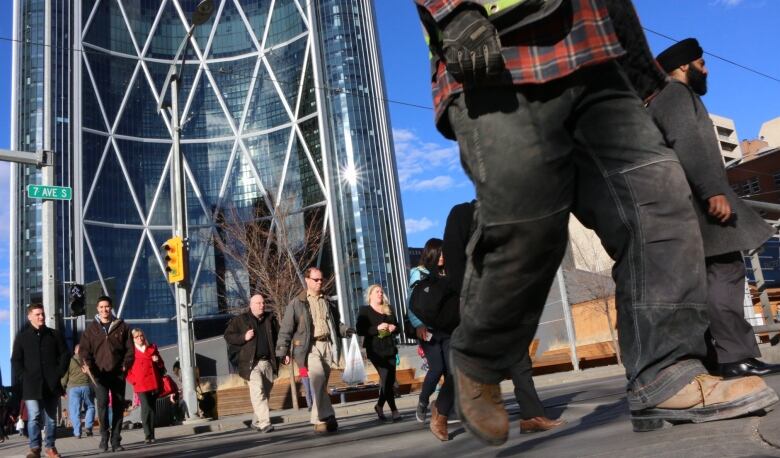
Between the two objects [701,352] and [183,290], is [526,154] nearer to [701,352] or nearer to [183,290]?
[701,352]

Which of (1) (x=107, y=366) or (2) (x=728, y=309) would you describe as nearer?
(2) (x=728, y=309)

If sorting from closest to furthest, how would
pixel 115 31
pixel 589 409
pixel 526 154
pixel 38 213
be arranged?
pixel 526 154 < pixel 589 409 < pixel 38 213 < pixel 115 31

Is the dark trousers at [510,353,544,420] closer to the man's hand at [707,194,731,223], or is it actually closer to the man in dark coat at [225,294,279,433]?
the man's hand at [707,194,731,223]

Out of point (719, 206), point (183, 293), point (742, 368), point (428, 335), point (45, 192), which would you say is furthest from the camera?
point (183, 293)

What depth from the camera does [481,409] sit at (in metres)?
2.18

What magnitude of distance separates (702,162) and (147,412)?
9.47 meters

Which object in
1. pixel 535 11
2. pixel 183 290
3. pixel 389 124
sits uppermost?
pixel 389 124

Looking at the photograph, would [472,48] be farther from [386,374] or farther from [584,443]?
[386,374]

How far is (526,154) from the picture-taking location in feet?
6.40

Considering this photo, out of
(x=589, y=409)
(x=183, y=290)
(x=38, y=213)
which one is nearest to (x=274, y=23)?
(x=38, y=213)

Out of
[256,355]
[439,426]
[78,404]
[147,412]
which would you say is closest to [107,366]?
[147,412]

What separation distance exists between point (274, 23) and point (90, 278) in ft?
109

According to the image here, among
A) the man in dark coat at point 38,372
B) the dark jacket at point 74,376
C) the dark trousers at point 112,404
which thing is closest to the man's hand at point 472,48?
the man in dark coat at point 38,372

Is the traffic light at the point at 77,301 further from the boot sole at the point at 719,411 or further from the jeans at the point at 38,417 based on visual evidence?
the boot sole at the point at 719,411
